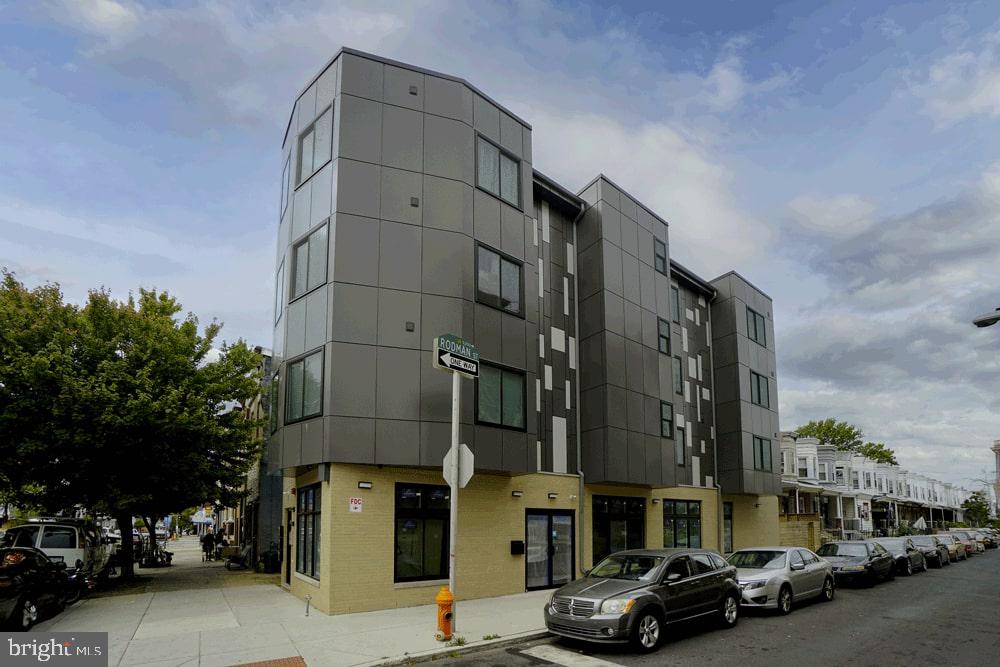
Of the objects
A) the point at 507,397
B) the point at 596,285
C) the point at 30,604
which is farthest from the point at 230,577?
the point at 596,285

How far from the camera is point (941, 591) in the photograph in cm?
1981

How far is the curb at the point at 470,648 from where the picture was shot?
34.5 feet

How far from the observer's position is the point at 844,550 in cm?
2173

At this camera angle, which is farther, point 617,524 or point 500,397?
point 617,524

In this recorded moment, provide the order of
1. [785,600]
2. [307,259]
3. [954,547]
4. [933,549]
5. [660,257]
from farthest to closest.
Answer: [954,547] → [933,549] → [660,257] → [307,259] → [785,600]

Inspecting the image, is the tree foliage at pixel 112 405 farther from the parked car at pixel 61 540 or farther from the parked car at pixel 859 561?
the parked car at pixel 859 561

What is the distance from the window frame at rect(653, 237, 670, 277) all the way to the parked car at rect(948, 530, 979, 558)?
2593 cm

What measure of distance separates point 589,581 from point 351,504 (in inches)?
212

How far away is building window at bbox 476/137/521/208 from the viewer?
721 inches

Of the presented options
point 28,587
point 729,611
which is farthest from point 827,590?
point 28,587

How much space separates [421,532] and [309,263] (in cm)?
705

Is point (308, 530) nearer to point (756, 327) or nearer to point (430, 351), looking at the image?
point (430, 351)

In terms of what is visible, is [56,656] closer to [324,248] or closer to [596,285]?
[324,248]

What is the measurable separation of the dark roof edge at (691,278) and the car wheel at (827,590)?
13.8 meters
